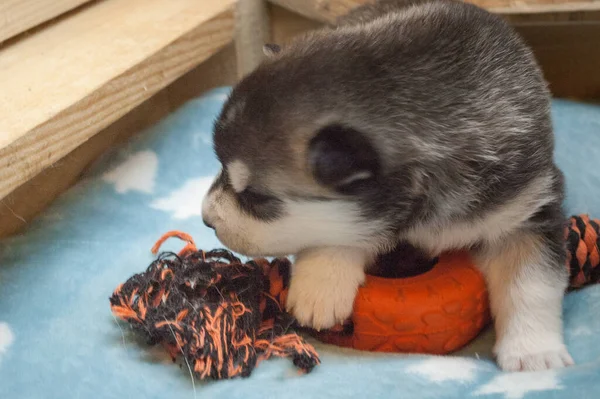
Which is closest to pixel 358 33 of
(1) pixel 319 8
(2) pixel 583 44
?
(1) pixel 319 8

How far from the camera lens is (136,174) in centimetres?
238

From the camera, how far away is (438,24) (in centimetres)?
159

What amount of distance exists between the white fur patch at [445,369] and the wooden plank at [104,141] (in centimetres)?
127

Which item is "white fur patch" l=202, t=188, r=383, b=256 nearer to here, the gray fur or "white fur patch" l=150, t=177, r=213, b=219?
the gray fur

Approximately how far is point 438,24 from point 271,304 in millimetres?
751

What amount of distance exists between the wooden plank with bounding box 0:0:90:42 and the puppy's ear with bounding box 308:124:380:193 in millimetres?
1318

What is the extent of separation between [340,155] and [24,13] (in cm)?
142

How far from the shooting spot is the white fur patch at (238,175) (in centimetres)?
151

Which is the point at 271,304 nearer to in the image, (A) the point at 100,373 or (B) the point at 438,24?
(A) the point at 100,373

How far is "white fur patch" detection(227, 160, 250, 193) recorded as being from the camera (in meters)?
1.51

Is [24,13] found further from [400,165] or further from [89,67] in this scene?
[400,165]

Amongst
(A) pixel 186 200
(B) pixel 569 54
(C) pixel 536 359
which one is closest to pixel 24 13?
(A) pixel 186 200

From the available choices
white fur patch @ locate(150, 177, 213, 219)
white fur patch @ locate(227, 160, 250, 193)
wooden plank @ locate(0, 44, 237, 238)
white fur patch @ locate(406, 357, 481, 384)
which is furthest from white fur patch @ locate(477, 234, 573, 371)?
wooden plank @ locate(0, 44, 237, 238)

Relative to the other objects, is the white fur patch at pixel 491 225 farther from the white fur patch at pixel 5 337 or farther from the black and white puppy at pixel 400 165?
the white fur patch at pixel 5 337
